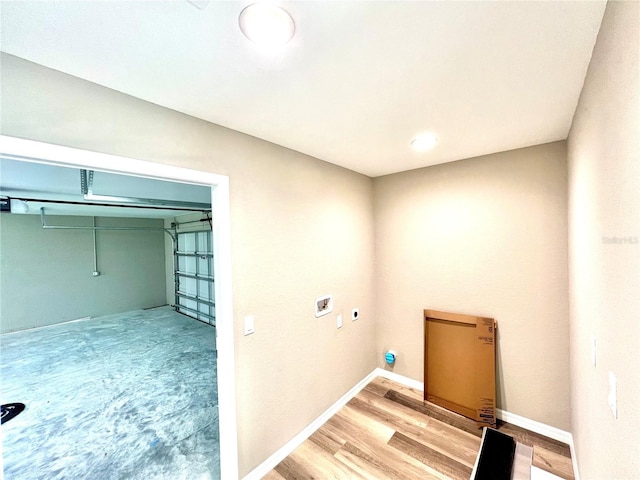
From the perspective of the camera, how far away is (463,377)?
2.39 meters

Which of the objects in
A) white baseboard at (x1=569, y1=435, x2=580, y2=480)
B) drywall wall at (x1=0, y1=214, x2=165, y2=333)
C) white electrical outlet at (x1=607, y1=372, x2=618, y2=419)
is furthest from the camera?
drywall wall at (x1=0, y1=214, x2=165, y2=333)

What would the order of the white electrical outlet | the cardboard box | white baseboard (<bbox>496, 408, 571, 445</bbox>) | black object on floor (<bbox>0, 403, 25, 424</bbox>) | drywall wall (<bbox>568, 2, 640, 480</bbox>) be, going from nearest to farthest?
drywall wall (<bbox>568, 2, 640, 480</bbox>), the white electrical outlet, white baseboard (<bbox>496, 408, 571, 445</bbox>), the cardboard box, black object on floor (<bbox>0, 403, 25, 424</bbox>)

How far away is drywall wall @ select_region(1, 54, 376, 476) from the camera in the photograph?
3.61 ft

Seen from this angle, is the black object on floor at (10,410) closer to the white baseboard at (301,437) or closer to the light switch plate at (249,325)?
the white baseboard at (301,437)

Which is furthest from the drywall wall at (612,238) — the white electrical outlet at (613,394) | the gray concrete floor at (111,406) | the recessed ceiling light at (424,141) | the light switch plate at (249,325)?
the gray concrete floor at (111,406)

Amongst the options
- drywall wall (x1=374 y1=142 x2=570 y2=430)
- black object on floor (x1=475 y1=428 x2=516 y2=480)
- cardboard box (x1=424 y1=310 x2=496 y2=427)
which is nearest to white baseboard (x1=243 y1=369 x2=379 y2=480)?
drywall wall (x1=374 y1=142 x2=570 y2=430)

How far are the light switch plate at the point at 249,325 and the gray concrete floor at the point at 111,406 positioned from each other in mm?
1100

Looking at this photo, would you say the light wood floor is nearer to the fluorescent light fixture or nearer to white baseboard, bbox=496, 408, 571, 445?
white baseboard, bbox=496, 408, 571, 445

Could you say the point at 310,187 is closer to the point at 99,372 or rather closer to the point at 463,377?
the point at 463,377

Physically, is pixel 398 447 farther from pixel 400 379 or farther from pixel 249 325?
pixel 249 325

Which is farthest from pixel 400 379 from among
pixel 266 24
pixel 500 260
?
pixel 266 24

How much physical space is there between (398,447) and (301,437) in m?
0.81

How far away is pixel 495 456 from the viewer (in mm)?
1893

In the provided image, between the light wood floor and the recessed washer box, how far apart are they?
103 cm
